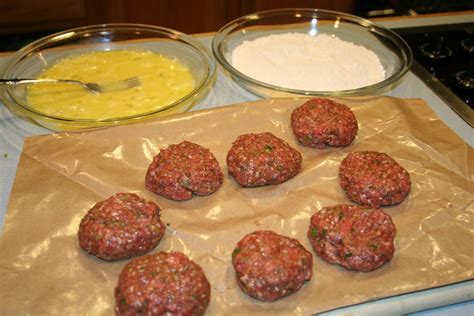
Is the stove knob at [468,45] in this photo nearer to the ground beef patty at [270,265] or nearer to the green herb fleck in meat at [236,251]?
the ground beef patty at [270,265]

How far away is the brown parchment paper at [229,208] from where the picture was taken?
1.65 m

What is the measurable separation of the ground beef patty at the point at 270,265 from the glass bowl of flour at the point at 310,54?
1005mm

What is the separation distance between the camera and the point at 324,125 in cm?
221

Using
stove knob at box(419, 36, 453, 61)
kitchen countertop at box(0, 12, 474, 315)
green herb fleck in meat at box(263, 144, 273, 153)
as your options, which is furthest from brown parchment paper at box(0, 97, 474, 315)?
stove knob at box(419, 36, 453, 61)

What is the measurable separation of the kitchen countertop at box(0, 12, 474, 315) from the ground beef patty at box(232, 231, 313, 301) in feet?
0.64

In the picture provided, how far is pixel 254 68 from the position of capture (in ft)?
9.07

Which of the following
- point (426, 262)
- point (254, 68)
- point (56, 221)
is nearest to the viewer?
point (426, 262)

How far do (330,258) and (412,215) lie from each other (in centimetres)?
44

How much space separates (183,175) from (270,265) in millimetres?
568

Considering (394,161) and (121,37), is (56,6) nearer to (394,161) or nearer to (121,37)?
(121,37)

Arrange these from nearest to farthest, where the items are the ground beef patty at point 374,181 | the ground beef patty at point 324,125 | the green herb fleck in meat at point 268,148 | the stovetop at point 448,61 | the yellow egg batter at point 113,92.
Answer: the ground beef patty at point 374,181 → the green herb fleck in meat at point 268,148 → the ground beef patty at point 324,125 → the yellow egg batter at point 113,92 → the stovetop at point 448,61

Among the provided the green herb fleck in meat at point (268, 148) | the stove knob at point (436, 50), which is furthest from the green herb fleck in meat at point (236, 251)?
the stove knob at point (436, 50)

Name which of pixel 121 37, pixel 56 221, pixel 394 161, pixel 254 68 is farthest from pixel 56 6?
pixel 394 161

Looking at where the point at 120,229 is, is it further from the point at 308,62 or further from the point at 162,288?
the point at 308,62
